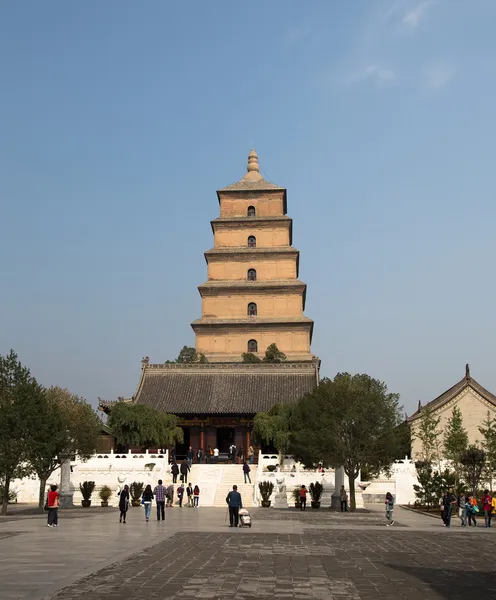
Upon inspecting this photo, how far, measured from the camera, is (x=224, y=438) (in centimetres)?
5109

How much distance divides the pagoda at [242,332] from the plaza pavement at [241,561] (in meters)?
27.7

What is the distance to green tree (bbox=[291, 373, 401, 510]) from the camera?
97.6ft

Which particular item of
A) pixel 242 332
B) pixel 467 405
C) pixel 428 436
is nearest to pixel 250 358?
pixel 242 332

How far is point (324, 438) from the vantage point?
29.8 m

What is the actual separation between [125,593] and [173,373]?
146 feet

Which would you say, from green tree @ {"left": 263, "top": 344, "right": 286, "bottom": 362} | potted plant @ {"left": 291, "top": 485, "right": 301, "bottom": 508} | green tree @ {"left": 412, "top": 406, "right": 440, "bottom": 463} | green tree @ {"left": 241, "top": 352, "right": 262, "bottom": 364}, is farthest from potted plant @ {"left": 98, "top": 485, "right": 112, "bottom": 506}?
green tree @ {"left": 263, "top": 344, "right": 286, "bottom": 362}

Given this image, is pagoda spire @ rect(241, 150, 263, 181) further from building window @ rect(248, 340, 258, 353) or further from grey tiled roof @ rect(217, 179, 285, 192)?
building window @ rect(248, 340, 258, 353)

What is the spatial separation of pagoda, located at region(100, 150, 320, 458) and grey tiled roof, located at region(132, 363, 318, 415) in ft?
0.20

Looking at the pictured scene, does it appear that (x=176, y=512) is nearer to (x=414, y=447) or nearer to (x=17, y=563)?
(x=17, y=563)

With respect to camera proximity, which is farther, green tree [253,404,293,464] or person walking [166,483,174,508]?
green tree [253,404,293,464]

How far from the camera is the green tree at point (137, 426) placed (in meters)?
45.5

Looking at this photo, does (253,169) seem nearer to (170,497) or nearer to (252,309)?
Result: (252,309)

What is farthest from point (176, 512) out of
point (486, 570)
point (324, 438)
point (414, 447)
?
point (414, 447)

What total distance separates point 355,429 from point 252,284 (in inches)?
1173
